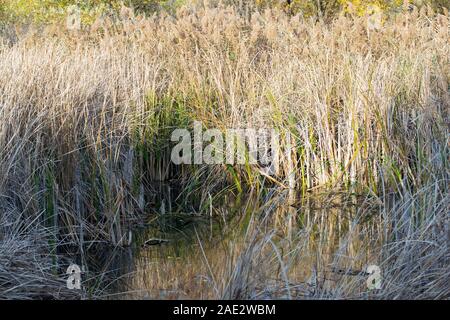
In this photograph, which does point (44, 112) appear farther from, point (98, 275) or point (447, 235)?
point (447, 235)

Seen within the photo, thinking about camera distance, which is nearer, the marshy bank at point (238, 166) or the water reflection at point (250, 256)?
the water reflection at point (250, 256)

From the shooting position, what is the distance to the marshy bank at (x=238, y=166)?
405 cm

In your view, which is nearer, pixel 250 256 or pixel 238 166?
pixel 250 256

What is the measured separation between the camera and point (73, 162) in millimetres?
5074

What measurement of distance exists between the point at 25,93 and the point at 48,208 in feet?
2.67

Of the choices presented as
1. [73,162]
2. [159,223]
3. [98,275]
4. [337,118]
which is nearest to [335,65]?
[337,118]

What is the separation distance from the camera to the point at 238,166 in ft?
20.4

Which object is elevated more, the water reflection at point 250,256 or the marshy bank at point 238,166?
the marshy bank at point 238,166

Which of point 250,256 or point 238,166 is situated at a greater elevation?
point 238,166

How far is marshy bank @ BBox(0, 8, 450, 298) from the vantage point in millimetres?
4047

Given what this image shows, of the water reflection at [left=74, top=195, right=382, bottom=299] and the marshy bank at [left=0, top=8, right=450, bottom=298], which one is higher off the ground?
the marshy bank at [left=0, top=8, right=450, bottom=298]

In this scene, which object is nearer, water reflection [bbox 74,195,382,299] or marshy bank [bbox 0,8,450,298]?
water reflection [bbox 74,195,382,299]
